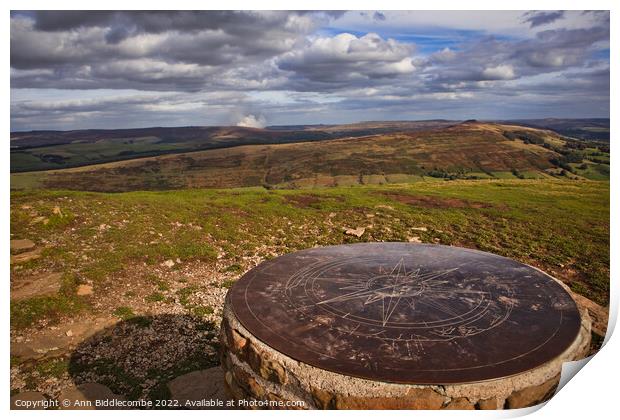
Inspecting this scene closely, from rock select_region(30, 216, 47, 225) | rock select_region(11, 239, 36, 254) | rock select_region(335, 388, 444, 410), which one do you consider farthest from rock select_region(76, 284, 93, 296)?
rock select_region(335, 388, 444, 410)

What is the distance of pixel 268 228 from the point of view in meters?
16.6

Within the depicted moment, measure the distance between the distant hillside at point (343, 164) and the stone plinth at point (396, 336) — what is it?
52.4 metres

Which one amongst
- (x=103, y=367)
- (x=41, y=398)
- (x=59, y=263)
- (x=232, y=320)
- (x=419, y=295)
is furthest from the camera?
(x=59, y=263)

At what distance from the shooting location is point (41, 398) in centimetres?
711

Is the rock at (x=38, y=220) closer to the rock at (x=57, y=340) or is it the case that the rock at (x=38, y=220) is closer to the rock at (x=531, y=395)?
the rock at (x=57, y=340)

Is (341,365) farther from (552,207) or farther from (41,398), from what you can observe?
(552,207)

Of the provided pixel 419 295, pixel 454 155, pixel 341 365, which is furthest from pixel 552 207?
pixel 454 155

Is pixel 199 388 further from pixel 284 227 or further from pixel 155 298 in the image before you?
pixel 284 227

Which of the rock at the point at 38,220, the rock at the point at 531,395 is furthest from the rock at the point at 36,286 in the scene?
the rock at the point at 531,395

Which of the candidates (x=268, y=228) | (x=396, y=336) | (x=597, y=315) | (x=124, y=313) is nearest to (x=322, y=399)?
(x=396, y=336)

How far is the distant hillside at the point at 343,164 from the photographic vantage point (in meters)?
64.3

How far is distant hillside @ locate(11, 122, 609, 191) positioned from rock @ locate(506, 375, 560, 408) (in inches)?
2119

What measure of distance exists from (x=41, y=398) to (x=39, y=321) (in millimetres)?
2730

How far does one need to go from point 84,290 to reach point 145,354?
3.40 m
